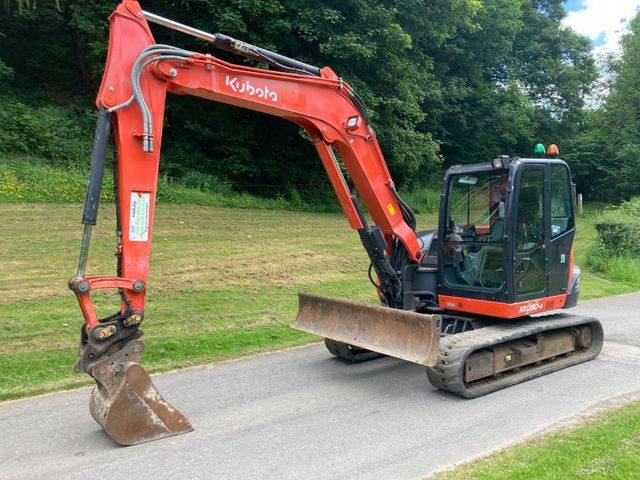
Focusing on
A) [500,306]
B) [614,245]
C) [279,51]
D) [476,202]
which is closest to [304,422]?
[500,306]

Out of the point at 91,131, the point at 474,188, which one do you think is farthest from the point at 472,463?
the point at 91,131

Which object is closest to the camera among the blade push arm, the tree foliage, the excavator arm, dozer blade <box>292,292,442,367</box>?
the excavator arm

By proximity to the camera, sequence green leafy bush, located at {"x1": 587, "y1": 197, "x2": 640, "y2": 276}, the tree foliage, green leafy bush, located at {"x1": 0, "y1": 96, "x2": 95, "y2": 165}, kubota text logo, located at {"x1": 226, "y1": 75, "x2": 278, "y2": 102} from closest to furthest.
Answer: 1. kubota text logo, located at {"x1": 226, "y1": 75, "x2": 278, "y2": 102}
2. green leafy bush, located at {"x1": 587, "y1": 197, "x2": 640, "y2": 276}
3. green leafy bush, located at {"x1": 0, "y1": 96, "x2": 95, "y2": 165}
4. the tree foliage

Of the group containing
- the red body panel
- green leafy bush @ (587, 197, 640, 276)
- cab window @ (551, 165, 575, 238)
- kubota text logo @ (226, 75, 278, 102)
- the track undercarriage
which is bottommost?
the track undercarriage

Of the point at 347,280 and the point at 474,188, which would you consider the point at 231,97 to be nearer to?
the point at 474,188

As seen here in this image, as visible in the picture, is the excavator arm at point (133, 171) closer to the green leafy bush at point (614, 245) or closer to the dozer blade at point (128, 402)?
the dozer blade at point (128, 402)

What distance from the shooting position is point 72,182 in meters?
14.8

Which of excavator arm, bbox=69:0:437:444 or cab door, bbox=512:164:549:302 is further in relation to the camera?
cab door, bbox=512:164:549:302

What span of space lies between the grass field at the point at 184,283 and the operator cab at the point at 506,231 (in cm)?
252

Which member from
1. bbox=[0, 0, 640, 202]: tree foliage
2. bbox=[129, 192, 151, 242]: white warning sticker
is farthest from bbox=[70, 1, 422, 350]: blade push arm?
bbox=[0, 0, 640, 202]: tree foliage

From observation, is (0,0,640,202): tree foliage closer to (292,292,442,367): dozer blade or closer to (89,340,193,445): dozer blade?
(292,292,442,367): dozer blade

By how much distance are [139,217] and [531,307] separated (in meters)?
4.41

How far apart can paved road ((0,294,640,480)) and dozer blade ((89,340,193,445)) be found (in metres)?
0.12

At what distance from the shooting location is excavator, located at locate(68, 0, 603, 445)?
4352 millimetres
